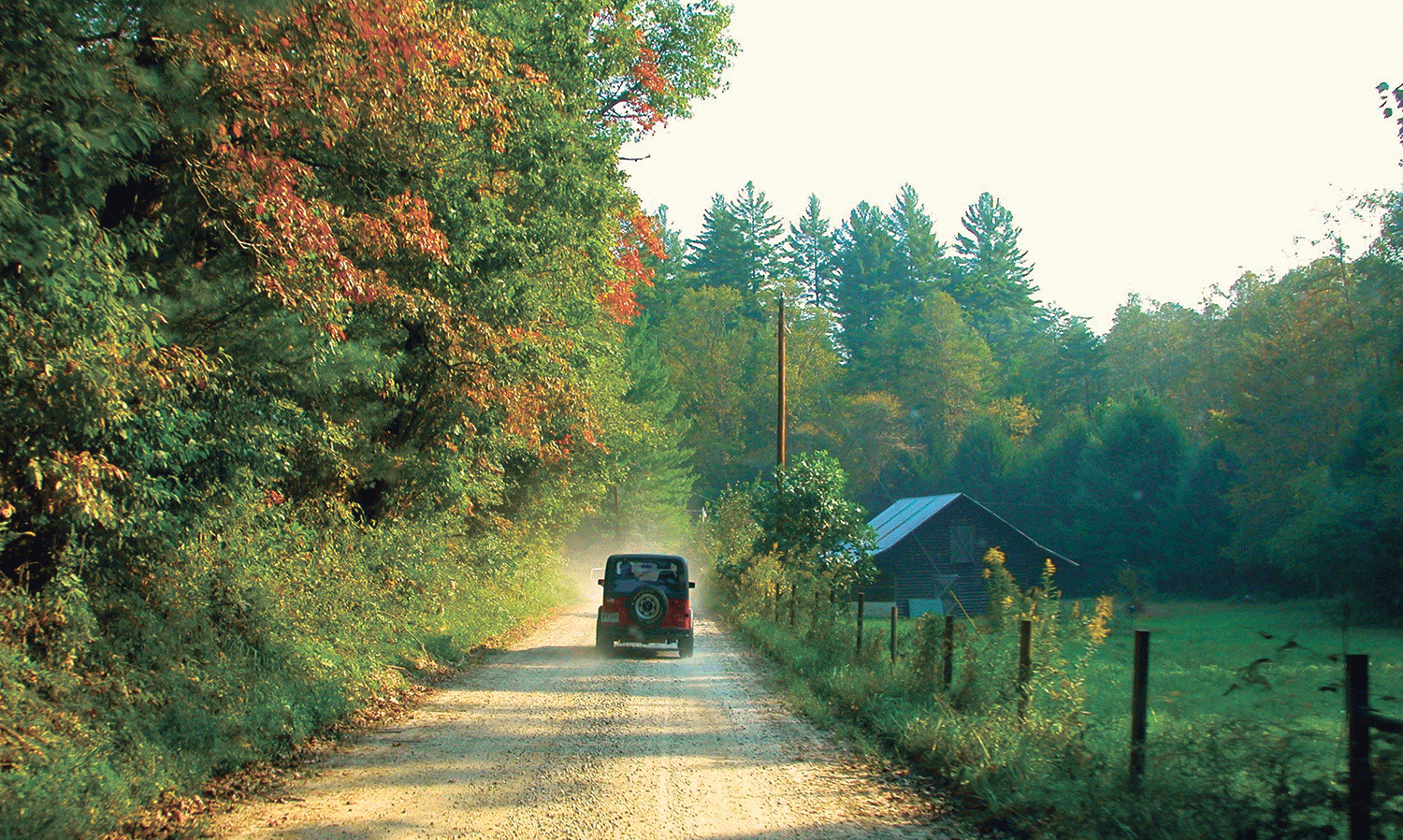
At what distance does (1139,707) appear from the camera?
639 cm

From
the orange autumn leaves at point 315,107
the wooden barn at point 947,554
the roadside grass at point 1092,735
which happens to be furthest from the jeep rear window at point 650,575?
the wooden barn at point 947,554

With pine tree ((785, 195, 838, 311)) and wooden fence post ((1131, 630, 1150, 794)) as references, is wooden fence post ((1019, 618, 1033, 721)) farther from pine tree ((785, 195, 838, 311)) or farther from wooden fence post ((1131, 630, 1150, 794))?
pine tree ((785, 195, 838, 311))

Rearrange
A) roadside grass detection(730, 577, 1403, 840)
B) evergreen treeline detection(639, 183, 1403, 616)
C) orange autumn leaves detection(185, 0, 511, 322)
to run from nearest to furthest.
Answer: roadside grass detection(730, 577, 1403, 840), orange autumn leaves detection(185, 0, 511, 322), evergreen treeline detection(639, 183, 1403, 616)

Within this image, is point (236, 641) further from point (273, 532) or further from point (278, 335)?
point (278, 335)

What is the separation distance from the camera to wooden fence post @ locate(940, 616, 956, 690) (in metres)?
10.0

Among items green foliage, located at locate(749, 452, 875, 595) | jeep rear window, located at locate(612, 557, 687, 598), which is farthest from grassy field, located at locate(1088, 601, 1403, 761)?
jeep rear window, located at locate(612, 557, 687, 598)

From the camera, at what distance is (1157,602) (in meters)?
50.3

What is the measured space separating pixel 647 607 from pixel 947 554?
37849 millimetres

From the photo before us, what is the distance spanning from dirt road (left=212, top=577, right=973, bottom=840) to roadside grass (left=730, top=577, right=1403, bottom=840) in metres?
0.67

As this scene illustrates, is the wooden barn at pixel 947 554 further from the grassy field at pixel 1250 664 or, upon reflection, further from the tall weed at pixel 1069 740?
the tall weed at pixel 1069 740

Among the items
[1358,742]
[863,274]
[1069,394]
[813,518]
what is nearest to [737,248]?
[863,274]

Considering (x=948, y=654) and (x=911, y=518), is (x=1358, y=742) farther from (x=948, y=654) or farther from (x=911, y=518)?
(x=911, y=518)

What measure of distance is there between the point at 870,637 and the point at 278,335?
925cm

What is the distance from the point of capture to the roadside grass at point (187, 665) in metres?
5.91
